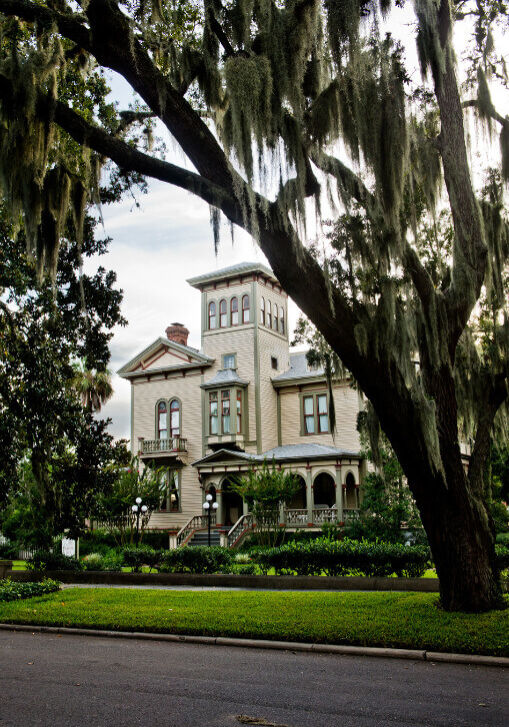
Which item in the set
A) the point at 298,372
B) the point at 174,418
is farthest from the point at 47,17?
the point at 174,418

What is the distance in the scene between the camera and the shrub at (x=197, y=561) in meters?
Answer: 20.0

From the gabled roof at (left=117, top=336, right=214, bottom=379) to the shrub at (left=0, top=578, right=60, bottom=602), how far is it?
2036 cm

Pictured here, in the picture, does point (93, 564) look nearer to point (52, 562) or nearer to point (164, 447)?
point (52, 562)

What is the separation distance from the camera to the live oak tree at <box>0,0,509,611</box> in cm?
777

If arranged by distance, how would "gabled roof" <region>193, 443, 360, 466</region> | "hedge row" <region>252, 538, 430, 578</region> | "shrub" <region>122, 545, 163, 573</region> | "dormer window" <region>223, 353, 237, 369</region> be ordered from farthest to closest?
"dormer window" <region>223, 353, 237, 369</region> < "gabled roof" <region>193, 443, 360, 466</region> < "shrub" <region>122, 545, 163, 573</region> < "hedge row" <region>252, 538, 430, 578</region>

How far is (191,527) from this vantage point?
105 ft

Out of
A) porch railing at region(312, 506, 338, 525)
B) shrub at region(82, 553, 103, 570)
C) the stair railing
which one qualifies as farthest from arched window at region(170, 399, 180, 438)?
shrub at region(82, 553, 103, 570)

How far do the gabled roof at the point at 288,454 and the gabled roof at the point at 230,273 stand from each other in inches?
370

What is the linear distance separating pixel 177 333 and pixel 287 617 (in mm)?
29593

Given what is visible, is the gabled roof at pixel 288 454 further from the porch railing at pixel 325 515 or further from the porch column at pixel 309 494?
the porch railing at pixel 325 515

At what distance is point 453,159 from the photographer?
32.0ft

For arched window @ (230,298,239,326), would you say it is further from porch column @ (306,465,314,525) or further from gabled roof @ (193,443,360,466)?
porch column @ (306,465,314,525)

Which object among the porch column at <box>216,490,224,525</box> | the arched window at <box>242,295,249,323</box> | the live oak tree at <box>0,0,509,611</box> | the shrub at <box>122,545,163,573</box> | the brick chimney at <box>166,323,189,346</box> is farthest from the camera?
the brick chimney at <box>166,323,189,346</box>

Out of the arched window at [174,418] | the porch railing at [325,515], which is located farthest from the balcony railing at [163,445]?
the porch railing at [325,515]
